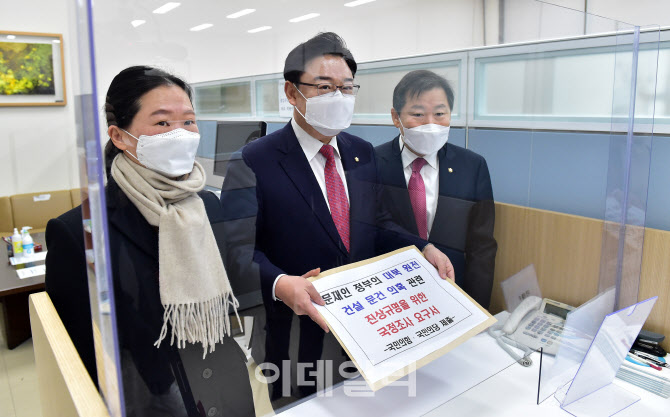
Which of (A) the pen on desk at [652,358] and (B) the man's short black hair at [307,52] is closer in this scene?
(B) the man's short black hair at [307,52]

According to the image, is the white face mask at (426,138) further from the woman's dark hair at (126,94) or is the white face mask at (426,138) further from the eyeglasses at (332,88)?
the woman's dark hair at (126,94)

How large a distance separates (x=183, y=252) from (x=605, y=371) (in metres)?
1.11

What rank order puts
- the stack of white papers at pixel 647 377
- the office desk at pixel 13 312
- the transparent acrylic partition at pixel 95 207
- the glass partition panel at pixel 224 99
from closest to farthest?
the transparent acrylic partition at pixel 95 207, the glass partition panel at pixel 224 99, the stack of white papers at pixel 647 377, the office desk at pixel 13 312

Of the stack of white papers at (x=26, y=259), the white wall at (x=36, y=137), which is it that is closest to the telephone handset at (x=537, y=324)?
the stack of white papers at (x=26, y=259)

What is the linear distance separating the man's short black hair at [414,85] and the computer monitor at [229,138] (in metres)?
0.34

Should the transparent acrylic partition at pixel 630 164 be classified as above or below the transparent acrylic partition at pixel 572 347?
above

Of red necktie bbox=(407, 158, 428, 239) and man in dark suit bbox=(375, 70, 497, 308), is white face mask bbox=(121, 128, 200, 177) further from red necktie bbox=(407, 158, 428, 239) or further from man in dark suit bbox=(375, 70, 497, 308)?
red necktie bbox=(407, 158, 428, 239)

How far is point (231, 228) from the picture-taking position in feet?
2.47

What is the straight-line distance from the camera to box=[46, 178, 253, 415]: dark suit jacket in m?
0.63

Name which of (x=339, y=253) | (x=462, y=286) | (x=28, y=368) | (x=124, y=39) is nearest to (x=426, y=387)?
(x=462, y=286)

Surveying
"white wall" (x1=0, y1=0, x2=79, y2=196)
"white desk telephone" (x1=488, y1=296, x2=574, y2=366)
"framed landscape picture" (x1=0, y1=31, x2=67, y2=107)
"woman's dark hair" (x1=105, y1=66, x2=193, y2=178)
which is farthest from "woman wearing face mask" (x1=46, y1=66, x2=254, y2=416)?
"framed landscape picture" (x1=0, y1=31, x2=67, y2=107)

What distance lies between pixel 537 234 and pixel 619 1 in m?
3.06

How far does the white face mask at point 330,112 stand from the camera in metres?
0.83

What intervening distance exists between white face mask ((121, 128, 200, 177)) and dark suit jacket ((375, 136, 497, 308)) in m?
0.43
